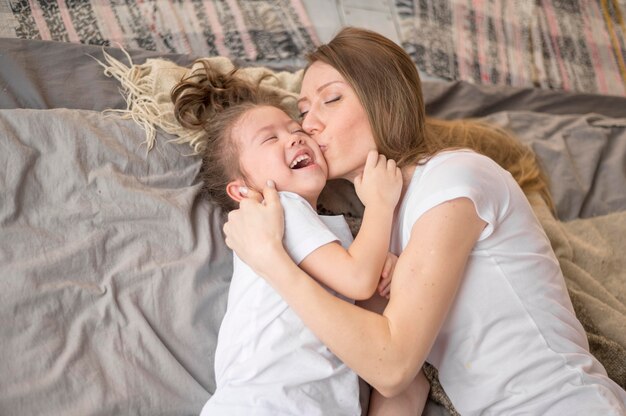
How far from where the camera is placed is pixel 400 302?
1.13 meters

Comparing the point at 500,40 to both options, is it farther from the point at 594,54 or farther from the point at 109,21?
the point at 109,21

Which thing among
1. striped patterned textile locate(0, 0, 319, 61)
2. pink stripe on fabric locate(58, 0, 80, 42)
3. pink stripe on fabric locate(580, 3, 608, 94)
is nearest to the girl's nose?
striped patterned textile locate(0, 0, 319, 61)

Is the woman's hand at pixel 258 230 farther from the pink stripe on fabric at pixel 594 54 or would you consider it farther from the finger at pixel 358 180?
the pink stripe on fabric at pixel 594 54

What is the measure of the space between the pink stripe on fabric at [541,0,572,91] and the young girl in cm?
127

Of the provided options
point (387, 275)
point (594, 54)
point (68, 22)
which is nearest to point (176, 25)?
point (68, 22)

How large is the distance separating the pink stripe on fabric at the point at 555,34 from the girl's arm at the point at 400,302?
138cm

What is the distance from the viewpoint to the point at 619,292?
171 centimetres

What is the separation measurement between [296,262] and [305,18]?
46.7 inches

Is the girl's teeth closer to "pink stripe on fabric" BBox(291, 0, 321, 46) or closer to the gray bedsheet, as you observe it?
the gray bedsheet

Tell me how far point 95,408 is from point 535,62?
75.4 inches

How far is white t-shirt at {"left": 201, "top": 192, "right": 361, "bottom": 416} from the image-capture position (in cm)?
116

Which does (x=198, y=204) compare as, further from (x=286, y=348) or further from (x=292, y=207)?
(x=286, y=348)

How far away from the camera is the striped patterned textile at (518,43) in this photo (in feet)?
7.43

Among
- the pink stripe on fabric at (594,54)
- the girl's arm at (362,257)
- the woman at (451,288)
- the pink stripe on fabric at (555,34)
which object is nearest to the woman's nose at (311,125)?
the woman at (451,288)
